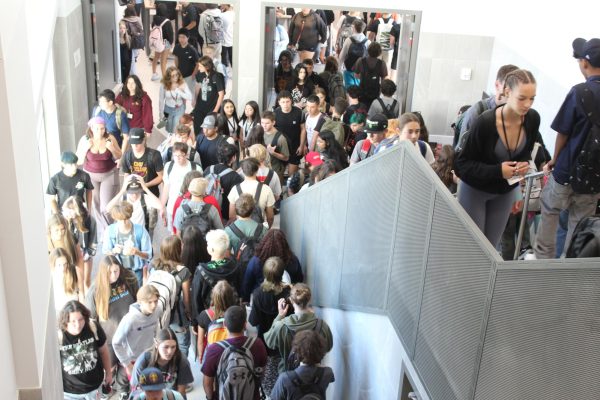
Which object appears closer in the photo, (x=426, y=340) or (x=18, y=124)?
(x=18, y=124)

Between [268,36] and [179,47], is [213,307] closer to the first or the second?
[268,36]

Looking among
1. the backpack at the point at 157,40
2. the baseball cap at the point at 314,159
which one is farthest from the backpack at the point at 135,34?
the baseball cap at the point at 314,159

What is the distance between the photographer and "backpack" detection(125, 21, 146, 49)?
15.4 m

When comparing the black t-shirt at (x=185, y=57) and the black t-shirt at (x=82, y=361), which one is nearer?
the black t-shirt at (x=82, y=361)

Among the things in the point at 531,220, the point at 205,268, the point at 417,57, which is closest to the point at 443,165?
the point at 531,220

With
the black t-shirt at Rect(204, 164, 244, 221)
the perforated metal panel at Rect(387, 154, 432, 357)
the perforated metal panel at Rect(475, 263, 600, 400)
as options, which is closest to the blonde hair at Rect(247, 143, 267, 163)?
the black t-shirt at Rect(204, 164, 244, 221)

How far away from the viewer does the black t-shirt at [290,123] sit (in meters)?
10.7

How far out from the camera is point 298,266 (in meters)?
7.61

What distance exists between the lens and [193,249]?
709 centimetres

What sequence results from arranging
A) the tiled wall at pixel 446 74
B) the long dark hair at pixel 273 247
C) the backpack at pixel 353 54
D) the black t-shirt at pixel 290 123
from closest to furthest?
1. the long dark hair at pixel 273 247
2. the black t-shirt at pixel 290 123
3. the tiled wall at pixel 446 74
4. the backpack at pixel 353 54

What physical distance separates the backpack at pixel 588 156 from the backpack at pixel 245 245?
3.25m

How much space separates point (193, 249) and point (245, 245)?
0.62 m

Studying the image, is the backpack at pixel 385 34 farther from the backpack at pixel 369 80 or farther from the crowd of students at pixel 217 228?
the crowd of students at pixel 217 228

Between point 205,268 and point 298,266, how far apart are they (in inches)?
48.6
